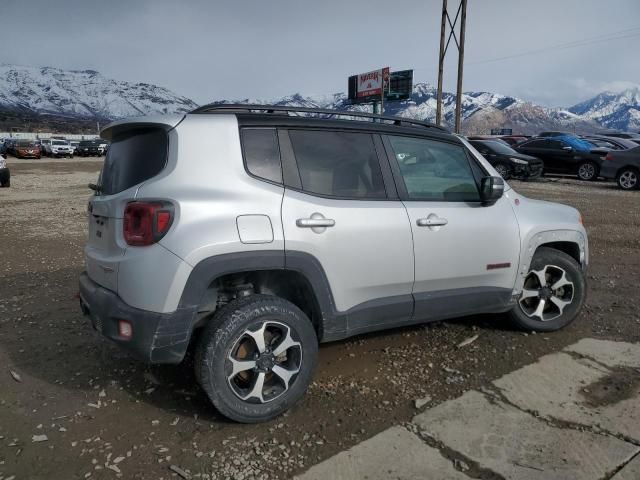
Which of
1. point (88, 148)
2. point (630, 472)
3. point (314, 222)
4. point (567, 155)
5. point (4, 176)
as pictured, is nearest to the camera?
point (630, 472)

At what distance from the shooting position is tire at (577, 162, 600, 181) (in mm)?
17438

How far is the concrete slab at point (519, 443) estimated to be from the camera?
2.46m

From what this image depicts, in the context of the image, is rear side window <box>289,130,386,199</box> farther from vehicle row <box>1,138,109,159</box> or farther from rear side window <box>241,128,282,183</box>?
vehicle row <box>1,138,109,159</box>

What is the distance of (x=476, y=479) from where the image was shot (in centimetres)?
240

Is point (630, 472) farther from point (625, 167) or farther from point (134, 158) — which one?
point (625, 167)

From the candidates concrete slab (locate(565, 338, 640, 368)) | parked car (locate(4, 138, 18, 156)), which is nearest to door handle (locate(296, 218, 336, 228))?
concrete slab (locate(565, 338, 640, 368))

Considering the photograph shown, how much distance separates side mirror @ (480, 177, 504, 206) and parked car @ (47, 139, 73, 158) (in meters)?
48.5

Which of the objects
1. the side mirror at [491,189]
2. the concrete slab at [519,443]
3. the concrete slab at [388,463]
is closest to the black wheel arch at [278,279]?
the concrete slab at [388,463]

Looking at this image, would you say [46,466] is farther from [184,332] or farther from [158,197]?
[158,197]

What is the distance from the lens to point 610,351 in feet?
12.6

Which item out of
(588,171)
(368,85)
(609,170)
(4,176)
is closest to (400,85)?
(368,85)

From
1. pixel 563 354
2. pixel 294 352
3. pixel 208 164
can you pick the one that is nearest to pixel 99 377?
pixel 294 352

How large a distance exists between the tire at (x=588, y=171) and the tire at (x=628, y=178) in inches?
98.2

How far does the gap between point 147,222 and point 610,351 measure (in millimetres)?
3493
